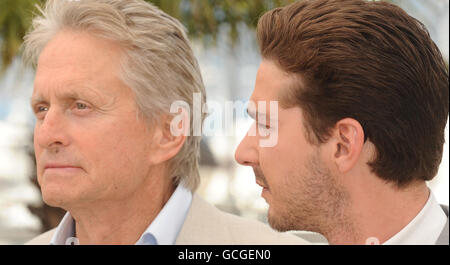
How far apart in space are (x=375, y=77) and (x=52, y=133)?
1.42 meters

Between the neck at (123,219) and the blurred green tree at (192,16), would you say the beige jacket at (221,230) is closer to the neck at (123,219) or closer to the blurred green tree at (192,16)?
the neck at (123,219)

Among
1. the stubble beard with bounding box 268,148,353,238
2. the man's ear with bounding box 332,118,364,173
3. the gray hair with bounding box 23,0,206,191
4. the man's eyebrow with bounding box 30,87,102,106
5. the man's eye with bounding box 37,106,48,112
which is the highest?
the gray hair with bounding box 23,0,206,191

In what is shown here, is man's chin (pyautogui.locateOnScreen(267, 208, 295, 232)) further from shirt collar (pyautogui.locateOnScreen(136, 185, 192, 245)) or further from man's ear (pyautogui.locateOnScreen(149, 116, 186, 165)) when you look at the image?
man's ear (pyautogui.locateOnScreen(149, 116, 186, 165))

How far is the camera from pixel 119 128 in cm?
285

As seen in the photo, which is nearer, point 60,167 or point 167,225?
point 60,167

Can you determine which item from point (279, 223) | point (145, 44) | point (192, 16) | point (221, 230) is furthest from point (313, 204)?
point (192, 16)

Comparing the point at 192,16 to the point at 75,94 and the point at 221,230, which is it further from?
the point at 221,230

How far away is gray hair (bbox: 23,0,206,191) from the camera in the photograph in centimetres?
287

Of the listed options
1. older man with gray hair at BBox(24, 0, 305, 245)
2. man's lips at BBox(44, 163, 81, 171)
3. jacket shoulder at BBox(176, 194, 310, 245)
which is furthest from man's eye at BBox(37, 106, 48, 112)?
jacket shoulder at BBox(176, 194, 310, 245)
